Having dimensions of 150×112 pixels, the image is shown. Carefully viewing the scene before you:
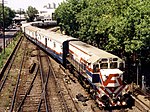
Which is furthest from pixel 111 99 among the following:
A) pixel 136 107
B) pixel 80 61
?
pixel 80 61

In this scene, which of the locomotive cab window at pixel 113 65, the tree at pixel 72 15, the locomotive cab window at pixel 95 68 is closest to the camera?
the locomotive cab window at pixel 95 68

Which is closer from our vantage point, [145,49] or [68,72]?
[145,49]

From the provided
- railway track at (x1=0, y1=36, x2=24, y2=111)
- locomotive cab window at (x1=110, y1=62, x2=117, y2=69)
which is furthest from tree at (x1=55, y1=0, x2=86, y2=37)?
locomotive cab window at (x1=110, y1=62, x2=117, y2=69)

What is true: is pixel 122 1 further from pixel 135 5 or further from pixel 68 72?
pixel 68 72

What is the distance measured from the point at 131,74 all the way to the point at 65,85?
232 inches

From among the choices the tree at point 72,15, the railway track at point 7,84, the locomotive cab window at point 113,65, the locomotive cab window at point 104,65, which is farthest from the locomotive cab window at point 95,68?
the tree at point 72,15

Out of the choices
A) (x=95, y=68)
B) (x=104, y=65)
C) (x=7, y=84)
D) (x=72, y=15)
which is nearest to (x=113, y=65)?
(x=104, y=65)

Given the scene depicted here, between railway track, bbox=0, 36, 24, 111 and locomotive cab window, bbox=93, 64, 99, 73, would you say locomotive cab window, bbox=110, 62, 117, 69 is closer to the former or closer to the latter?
locomotive cab window, bbox=93, 64, 99, 73

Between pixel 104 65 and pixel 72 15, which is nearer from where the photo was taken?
pixel 104 65

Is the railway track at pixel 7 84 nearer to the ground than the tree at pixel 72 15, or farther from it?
nearer to the ground

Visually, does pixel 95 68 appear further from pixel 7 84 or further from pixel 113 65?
pixel 7 84

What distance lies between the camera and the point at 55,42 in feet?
118

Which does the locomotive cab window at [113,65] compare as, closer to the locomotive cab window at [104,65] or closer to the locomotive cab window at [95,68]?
the locomotive cab window at [104,65]

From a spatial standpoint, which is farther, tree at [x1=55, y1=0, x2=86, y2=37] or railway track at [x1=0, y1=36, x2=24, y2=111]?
tree at [x1=55, y1=0, x2=86, y2=37]
